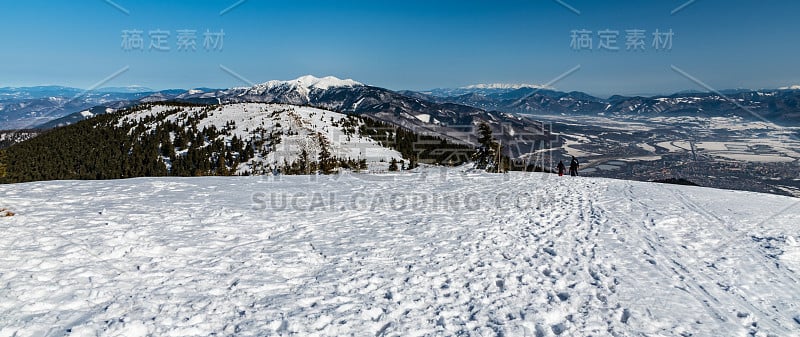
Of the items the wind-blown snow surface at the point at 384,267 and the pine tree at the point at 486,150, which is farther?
the pine tree at the point at 486,150

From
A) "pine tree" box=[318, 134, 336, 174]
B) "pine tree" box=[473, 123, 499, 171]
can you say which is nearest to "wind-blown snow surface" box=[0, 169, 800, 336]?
"pine tree" box=[473, 123, 499, 171]

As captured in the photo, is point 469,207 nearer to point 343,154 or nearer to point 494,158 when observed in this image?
point 494,158

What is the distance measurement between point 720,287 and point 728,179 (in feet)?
633

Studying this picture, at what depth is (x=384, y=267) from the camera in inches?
411

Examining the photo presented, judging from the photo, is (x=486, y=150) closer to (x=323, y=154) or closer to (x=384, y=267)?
(x=323, y=154)

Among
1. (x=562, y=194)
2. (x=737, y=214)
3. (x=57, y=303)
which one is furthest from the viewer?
(x=562, y=194)

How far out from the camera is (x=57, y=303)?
736 cm

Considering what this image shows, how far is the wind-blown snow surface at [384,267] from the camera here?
7.39 metres

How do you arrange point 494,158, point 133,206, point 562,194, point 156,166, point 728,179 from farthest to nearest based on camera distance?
point 728,179, point 156,166, point 494,158, point 562,194, point 133,206

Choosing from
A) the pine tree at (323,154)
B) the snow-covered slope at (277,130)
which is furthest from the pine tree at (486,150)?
the pine tree at (323,154)

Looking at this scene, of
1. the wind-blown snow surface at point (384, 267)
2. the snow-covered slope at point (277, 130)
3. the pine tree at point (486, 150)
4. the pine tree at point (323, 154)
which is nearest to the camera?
the wind-blown snow surface at point (384, 267)

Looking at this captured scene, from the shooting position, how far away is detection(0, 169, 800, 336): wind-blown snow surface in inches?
291

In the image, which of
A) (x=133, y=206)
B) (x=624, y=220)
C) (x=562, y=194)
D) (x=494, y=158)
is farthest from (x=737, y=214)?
(x=494, y=158)

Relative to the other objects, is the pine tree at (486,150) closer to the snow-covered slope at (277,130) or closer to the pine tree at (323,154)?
the snow-covered slope at (277,130)
